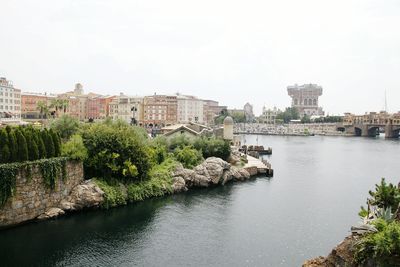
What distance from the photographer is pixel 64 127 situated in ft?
152

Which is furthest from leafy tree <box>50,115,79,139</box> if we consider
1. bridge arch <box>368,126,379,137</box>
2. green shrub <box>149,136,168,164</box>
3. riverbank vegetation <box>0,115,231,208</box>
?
bridge arch <box>368,126,379,137</box>

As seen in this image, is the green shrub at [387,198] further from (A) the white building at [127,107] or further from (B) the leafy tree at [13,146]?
(A) the white building at [127,107]

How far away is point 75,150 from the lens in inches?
1460

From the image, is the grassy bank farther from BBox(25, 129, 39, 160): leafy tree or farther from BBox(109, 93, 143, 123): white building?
BBox(109, 93, 143, 123): white building

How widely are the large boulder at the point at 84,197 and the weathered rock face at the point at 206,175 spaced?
9.91 meters

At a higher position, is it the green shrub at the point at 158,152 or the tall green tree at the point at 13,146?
the tall green tree at the point at 13,146

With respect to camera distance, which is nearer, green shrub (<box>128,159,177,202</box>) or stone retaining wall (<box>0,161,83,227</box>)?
stone retaining wall (<box>0,161,83,227</box>)

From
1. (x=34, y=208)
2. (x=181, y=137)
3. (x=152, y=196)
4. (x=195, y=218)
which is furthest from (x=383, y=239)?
(x=181, y=137)

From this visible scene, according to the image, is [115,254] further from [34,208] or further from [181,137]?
[181,137]

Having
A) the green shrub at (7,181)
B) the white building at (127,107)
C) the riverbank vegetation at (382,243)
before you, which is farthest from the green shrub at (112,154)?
the white building at (127,107)

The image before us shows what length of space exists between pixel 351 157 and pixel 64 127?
6465 cm

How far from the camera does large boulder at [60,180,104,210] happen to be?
34.8m

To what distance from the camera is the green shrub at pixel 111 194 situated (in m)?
36.4

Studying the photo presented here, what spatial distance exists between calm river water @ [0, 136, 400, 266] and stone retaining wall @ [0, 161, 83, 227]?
1187 mm
